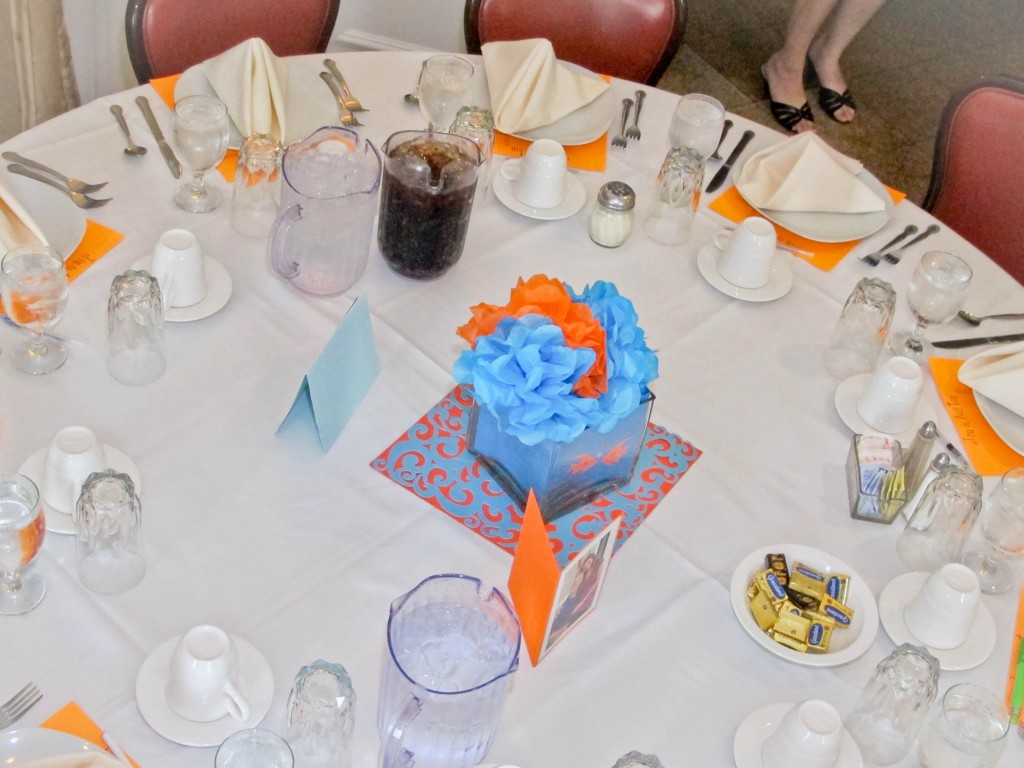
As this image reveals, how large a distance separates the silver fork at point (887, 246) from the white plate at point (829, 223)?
0.03 meters

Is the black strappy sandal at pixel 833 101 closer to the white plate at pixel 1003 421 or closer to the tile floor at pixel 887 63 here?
the tile floor at pixel 887 63

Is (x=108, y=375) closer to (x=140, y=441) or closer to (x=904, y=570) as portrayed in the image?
(x=140, y=441)

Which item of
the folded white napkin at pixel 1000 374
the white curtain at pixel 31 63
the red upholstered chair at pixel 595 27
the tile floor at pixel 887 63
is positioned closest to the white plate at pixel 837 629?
the folded white napkin at pixel 1000 374

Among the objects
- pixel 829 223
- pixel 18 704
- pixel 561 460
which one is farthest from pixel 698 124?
pixel 18 704

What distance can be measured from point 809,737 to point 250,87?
4.07 feet

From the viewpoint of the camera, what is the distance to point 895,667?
1.14 meters

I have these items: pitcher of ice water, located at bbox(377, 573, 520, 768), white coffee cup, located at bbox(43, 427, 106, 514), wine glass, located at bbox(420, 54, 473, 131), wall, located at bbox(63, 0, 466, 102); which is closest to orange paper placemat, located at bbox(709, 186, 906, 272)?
wine glass, located at bbox(420, 54, 473, 131)

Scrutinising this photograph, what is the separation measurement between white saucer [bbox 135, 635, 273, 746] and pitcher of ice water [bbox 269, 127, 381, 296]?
0.58 meters

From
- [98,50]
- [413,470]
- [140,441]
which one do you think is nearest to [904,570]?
[413,470]

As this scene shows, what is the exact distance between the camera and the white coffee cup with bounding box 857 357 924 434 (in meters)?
1.49

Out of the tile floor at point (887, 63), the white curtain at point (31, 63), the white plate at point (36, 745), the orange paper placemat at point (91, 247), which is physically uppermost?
the white plate at point (36, 745)

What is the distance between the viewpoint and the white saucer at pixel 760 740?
3.71 feet

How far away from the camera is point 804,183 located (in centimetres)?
184

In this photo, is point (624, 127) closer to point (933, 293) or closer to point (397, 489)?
point (933, 293)
